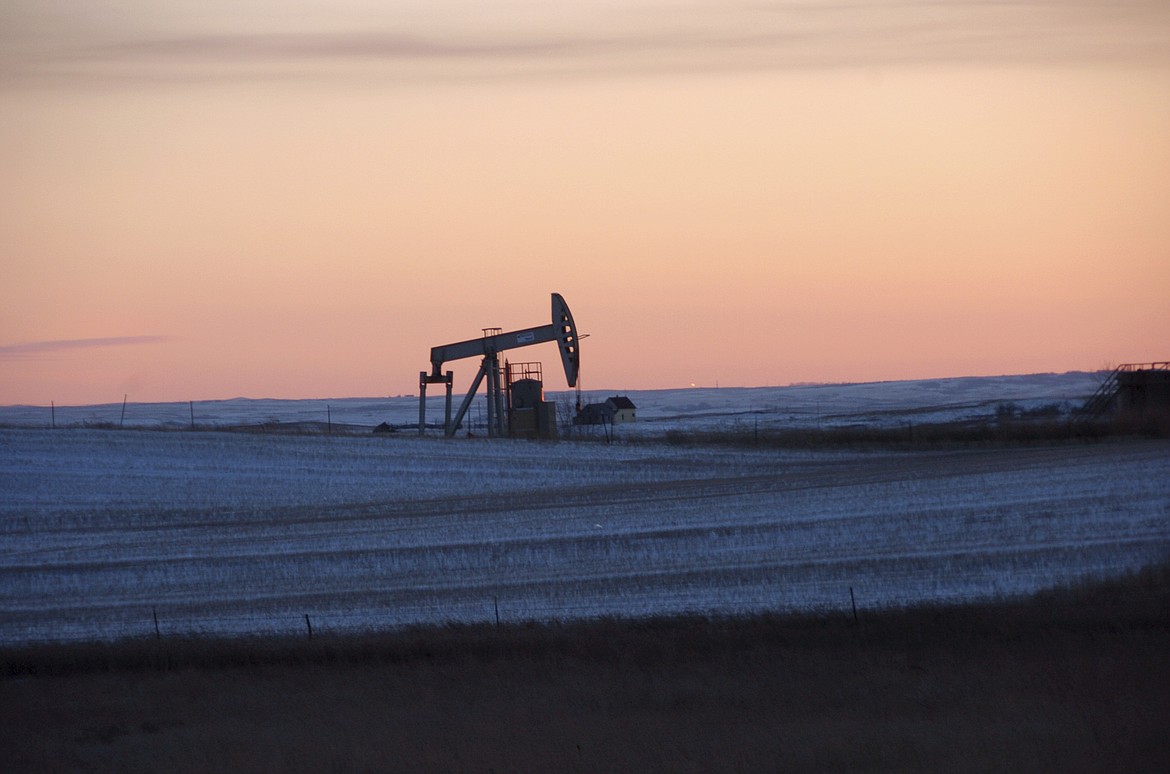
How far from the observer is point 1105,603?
1204cm

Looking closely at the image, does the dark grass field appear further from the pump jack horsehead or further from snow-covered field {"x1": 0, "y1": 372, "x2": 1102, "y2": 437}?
snow-covered field {"x1": 0, "y1": 372, "x2": 1102, "y2": 437}

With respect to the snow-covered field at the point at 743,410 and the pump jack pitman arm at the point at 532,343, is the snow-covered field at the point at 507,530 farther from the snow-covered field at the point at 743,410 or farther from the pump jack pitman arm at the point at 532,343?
the snow-covered field at the point at 743,410

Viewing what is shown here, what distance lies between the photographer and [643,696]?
9742 millimetres

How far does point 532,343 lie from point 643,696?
83.0 ft

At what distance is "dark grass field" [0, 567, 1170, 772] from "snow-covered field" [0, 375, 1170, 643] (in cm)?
136

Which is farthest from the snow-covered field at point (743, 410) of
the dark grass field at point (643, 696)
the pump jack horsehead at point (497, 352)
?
the dark grass field at point (643, 696)

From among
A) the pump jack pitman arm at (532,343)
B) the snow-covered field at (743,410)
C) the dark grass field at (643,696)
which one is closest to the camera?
the dark grass field at (643,696)

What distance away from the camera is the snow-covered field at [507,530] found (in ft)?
47.0

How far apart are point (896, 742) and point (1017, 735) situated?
784 millimetres

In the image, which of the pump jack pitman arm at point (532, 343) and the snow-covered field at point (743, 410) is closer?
the pump jack pitman arm at point (532, 343)

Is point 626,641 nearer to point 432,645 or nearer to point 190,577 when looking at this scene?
point 432,645

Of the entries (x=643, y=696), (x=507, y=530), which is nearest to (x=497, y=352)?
(x=507, y=530)

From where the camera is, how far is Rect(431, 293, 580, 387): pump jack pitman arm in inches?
1310

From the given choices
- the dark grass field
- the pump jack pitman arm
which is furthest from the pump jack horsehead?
the dark grass field
